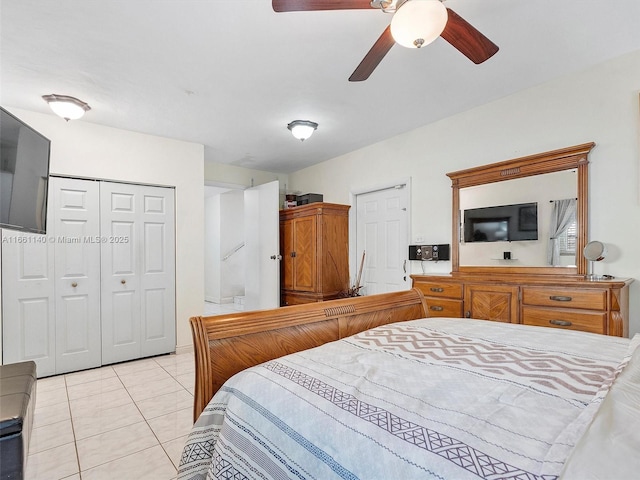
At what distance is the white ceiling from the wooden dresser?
1617 millimetres

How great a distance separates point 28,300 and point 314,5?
357cm

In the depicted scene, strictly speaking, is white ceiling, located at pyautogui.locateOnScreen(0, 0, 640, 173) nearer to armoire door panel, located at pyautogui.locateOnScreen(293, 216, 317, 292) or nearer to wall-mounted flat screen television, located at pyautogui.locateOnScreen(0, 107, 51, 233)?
wall-mounted flat screen television, located at pyautogui.locateOnScreen(0, 107, 51, 233)

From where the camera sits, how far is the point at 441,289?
3018mm

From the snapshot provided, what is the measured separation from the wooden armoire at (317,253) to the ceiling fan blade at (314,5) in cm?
293

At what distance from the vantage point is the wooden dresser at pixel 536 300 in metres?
2.12

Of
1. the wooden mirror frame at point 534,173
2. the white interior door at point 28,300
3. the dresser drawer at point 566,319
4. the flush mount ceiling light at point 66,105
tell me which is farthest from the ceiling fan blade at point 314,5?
the white interior door at point 28,300

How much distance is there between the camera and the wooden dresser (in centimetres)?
212

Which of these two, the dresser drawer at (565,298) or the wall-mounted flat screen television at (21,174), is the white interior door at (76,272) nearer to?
the wall-mounted flat screen television at (21,174)

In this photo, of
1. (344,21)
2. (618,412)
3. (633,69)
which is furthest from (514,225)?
(618,412)

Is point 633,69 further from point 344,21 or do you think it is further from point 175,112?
point 175,112

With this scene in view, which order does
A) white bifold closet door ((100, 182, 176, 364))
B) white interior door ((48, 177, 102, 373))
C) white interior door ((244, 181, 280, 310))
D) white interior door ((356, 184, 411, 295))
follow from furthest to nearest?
white interior door ((244, 181, 280, 310))
white interior door ((356, 184, 411, 295))
white bifold closet door ((100, 182, 176, 364))
white interior door ((48, 177, 102, 373))

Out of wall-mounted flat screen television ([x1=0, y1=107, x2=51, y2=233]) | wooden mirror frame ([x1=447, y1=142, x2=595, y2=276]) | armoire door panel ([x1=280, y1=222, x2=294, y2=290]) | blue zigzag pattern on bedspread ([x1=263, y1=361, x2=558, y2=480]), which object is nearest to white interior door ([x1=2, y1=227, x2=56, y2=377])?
wall-mounted flat screen television ([x1=0, y1=107, x2=51, y2=233])

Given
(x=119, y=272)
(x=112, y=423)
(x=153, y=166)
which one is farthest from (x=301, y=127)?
(x=112, y=423)

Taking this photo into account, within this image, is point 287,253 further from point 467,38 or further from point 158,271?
point 467,38
